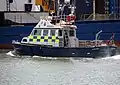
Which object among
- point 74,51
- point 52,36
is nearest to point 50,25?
point 52,36

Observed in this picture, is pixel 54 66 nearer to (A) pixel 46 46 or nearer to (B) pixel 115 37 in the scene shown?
(A) pixel 46 46

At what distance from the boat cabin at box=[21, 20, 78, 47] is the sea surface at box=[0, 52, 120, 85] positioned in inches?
43.6

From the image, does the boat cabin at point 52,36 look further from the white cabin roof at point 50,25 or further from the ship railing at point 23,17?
the ship railing at point 23,17

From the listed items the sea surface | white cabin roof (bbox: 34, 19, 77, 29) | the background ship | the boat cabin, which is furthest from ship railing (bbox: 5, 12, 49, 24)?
the sea surface

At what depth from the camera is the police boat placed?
3169 cm

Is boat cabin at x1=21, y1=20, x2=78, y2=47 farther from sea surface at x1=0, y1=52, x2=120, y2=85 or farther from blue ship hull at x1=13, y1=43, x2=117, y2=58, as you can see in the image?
sea surface at x1=0, y1=52, x2=120, y2=85

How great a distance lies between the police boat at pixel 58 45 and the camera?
31688 mm

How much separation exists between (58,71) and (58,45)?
6.92 metres

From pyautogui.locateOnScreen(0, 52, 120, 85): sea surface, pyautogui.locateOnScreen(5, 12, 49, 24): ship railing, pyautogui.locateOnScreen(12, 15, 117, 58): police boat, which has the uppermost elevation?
pyautogui.locateOnScreen(5, 12, 49, 24): ship railing

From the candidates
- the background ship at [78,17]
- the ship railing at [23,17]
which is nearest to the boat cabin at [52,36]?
the background ship at [78,17]

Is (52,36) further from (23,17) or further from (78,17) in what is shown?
(78,17)

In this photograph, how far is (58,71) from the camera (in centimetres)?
2559

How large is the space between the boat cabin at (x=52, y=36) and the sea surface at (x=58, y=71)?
1.11 m

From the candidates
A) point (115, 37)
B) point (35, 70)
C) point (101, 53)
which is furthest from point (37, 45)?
point (115, 37)
